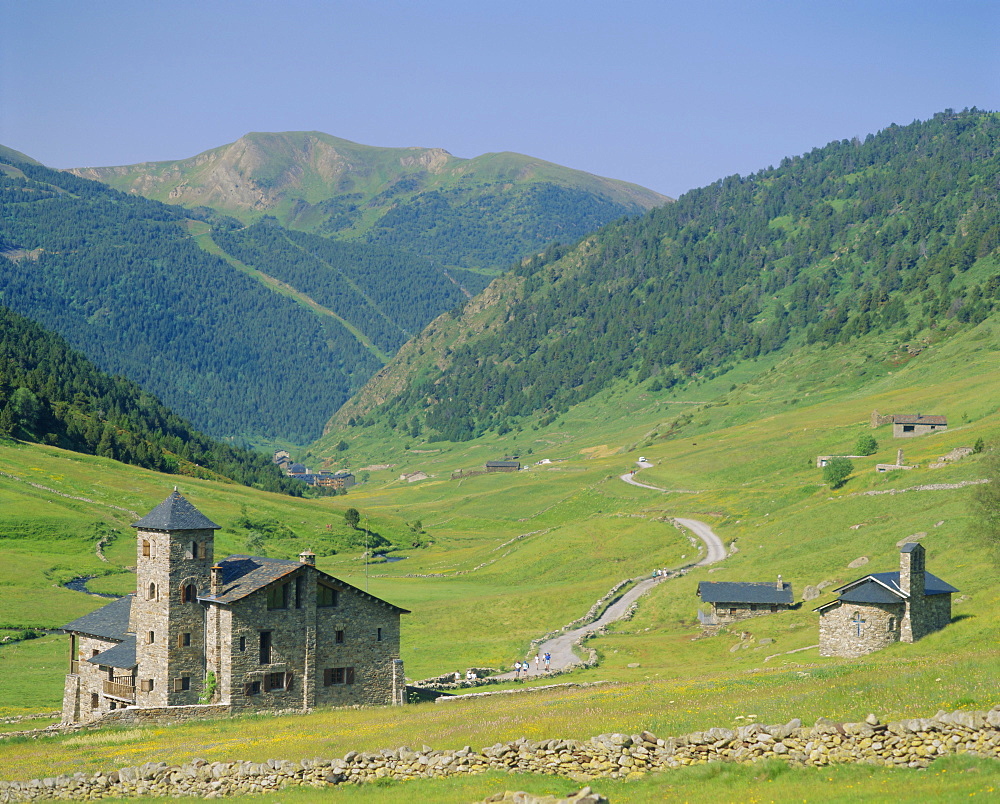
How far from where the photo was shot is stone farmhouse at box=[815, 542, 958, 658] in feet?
222

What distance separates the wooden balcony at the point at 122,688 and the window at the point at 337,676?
37.3ft

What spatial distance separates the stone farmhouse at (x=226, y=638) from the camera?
6250cm

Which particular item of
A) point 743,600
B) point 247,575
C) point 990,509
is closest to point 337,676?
point 247,575

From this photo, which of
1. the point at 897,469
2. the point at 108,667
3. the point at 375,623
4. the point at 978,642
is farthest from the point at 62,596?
the point at 897,469

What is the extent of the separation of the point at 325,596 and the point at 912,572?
120 ft

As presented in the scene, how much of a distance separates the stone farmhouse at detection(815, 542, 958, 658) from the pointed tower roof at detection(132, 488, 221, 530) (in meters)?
40.3

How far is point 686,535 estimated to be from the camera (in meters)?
142

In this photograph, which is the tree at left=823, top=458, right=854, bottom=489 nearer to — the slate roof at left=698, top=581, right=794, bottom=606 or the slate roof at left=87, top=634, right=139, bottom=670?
the slate roof at left=698, top=581, right=794, bottom=606

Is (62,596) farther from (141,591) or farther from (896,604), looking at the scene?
(896,604)

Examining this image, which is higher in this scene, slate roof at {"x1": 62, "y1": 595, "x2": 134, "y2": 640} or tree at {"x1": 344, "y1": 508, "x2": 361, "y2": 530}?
slate roof at {"x1": 62, "y1": 595, "x2": 134, "y2": 640}

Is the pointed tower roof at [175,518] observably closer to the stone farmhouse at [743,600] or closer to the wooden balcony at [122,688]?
the wooden balcony at [122,688]

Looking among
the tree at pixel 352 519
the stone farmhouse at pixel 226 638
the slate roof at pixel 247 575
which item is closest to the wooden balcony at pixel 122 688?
the stone farmhouse at pixel 226 638

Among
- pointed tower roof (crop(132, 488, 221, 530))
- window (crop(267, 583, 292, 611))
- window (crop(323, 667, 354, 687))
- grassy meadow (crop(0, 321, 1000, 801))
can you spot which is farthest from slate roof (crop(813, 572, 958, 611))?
pointed tower roof (crop(132, 488, 221, 530))

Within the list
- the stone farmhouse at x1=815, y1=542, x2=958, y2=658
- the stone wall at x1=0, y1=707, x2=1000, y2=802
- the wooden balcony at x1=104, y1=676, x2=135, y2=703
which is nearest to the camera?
the stone wall at x1=0, y1=707, x2=1000, y2=802
